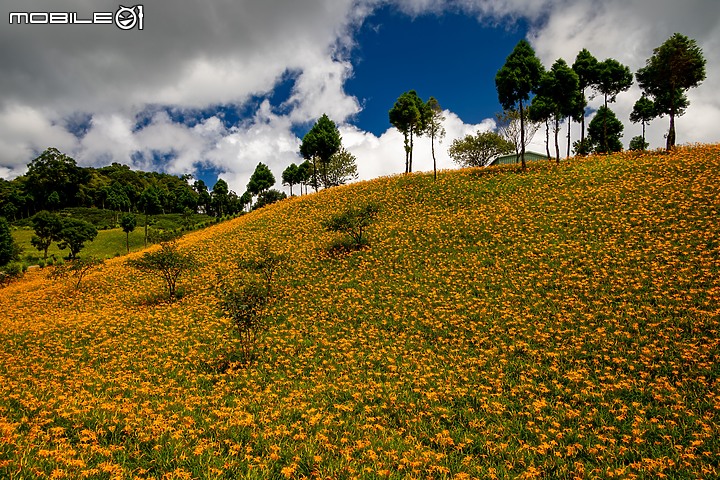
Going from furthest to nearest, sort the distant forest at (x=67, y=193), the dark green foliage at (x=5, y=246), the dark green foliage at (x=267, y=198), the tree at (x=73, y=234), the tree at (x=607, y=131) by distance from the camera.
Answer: the distant forest at (x=67, y=193)
the dark green foliage at (x=267, y=198)
the tree at (x=607, y=131)
the tree at (x=73, y=234)
the dark green foliage at (x=5, y=246)

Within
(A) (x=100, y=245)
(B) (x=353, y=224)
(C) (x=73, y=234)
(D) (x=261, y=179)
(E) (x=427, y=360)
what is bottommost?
(E) (x=427, y=360)

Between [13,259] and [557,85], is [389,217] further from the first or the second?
[13,259]

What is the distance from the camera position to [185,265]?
23688mm

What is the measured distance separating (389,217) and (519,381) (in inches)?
867

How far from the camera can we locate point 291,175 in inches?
2781

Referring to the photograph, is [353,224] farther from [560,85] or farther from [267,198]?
[267,198]

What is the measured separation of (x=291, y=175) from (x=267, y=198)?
59.4 ft

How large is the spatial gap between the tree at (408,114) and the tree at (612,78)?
22261 mm

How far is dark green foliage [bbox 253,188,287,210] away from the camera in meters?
80.0

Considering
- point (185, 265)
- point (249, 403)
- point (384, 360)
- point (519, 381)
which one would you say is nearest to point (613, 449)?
point (519, 381)

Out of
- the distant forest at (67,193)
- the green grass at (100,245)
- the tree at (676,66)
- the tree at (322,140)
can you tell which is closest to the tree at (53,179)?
the distant forest at (67,193)

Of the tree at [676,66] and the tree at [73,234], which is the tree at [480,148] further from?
the tree at [73,234]

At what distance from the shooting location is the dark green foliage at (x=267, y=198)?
80.0 m

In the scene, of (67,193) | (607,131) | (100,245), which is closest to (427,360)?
(607,131)
